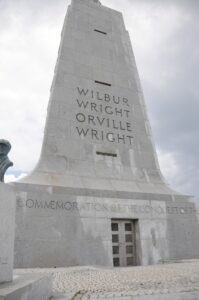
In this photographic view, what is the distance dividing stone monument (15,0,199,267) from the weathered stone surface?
5.19 m

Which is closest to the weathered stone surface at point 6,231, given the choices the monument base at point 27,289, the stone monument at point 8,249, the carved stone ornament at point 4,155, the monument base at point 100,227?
the stone monument at point 8,249

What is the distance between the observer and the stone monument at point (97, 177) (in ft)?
30.7

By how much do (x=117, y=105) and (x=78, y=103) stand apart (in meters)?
1.97

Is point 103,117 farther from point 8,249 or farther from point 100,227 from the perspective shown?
point 8,249

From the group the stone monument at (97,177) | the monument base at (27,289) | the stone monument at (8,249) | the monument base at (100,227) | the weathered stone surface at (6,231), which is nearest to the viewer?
the monument base at (27,289)

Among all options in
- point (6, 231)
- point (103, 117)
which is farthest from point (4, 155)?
point (103, 117)

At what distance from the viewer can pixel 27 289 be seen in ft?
10.7

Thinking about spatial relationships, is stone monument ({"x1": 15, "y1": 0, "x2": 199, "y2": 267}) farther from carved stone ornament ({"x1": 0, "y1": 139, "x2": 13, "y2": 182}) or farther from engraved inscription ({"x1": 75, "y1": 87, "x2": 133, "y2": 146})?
carved stone ornament ({"x1": 0, "y1": 139, "x2": 13, "y2": 182})

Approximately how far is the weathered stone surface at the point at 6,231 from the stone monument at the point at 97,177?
5.19 m

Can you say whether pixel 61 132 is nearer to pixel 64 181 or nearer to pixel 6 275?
pixel 64 181

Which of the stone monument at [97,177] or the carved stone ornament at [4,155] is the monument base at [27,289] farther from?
the stone monument at [97,177]

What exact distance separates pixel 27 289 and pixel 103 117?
993cm

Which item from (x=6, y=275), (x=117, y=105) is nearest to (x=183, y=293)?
(x=6, y=275)

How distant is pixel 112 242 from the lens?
10.3 metres
